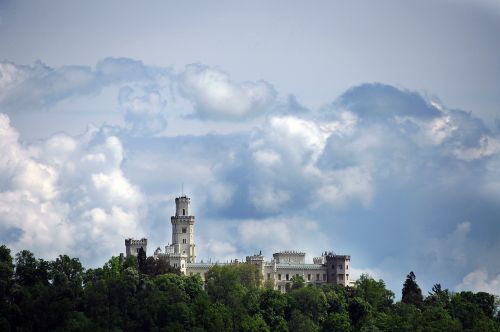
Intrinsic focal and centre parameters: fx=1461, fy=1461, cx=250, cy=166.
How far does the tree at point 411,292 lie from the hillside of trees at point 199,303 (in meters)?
0.17

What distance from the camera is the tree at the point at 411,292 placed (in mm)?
183000

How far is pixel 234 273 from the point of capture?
602 feet

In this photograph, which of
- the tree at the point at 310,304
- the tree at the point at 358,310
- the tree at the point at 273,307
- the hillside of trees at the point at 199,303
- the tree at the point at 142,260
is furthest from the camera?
the tree at the point at 142,260

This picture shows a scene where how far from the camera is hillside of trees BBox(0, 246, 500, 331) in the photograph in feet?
500

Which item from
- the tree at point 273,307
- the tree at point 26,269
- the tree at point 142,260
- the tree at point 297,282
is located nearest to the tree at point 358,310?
the tree at point 273,307

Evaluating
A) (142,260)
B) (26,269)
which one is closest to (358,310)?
(142,260)

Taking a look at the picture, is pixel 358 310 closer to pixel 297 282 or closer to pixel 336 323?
pixel 336 323

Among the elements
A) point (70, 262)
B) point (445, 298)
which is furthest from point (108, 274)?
point (445, 298)

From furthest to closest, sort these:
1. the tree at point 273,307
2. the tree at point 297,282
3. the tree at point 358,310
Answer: the tree at point 297,282 → the tree at point 358,310 → the tree at point 273,307

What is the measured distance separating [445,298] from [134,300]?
4682 cm

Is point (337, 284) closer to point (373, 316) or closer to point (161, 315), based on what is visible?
point (373, 316)

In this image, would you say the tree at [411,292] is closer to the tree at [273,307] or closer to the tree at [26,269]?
the tree at [273,307]

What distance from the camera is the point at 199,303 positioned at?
16288 cm

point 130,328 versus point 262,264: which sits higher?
point 262,264
